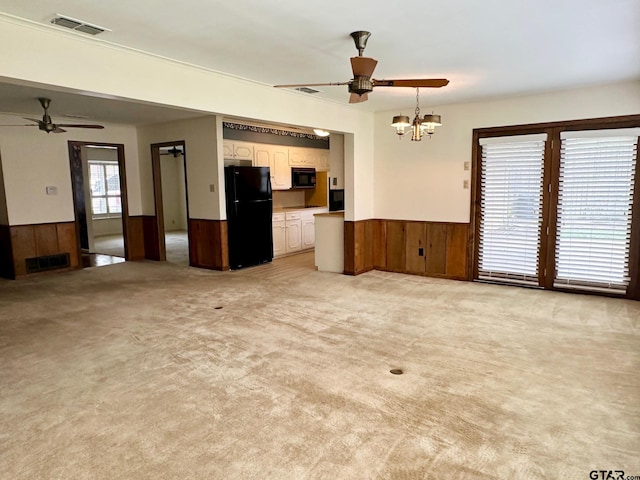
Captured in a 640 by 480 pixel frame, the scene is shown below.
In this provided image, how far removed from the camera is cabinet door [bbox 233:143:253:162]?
289 inches

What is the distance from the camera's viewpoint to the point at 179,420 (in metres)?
2.49

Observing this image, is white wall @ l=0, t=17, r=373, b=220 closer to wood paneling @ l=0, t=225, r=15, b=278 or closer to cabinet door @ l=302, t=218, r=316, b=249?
cabinet door @ l=302, t=218, r=316, b=249

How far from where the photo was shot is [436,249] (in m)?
6.23

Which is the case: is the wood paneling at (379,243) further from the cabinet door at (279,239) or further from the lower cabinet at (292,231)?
the cabinet door at (279,239)

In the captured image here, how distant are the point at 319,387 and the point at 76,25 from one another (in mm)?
3209

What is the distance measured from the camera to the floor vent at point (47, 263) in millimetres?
6621

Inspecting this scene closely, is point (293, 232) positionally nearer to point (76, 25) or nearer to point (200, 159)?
point (200, 159)

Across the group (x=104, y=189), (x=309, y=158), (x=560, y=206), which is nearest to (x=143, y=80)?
(x=560, y=206)

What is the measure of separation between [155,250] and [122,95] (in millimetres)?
4787

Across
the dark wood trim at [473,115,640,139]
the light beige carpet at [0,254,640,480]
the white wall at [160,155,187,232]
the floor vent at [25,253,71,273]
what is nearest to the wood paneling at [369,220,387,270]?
the light beige carpet at [0,254,640,480]

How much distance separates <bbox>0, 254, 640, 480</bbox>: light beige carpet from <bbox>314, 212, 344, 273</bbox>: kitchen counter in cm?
162

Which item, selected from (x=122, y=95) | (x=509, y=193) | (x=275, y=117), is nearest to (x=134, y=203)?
(x=275, y=117)

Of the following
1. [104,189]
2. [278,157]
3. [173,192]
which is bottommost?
[173,192]

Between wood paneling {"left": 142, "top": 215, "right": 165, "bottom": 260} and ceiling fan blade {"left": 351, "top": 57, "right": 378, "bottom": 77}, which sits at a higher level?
ceiling fan blade {"left": 351, "top": 57, "right": 378, "bottom": 77}
